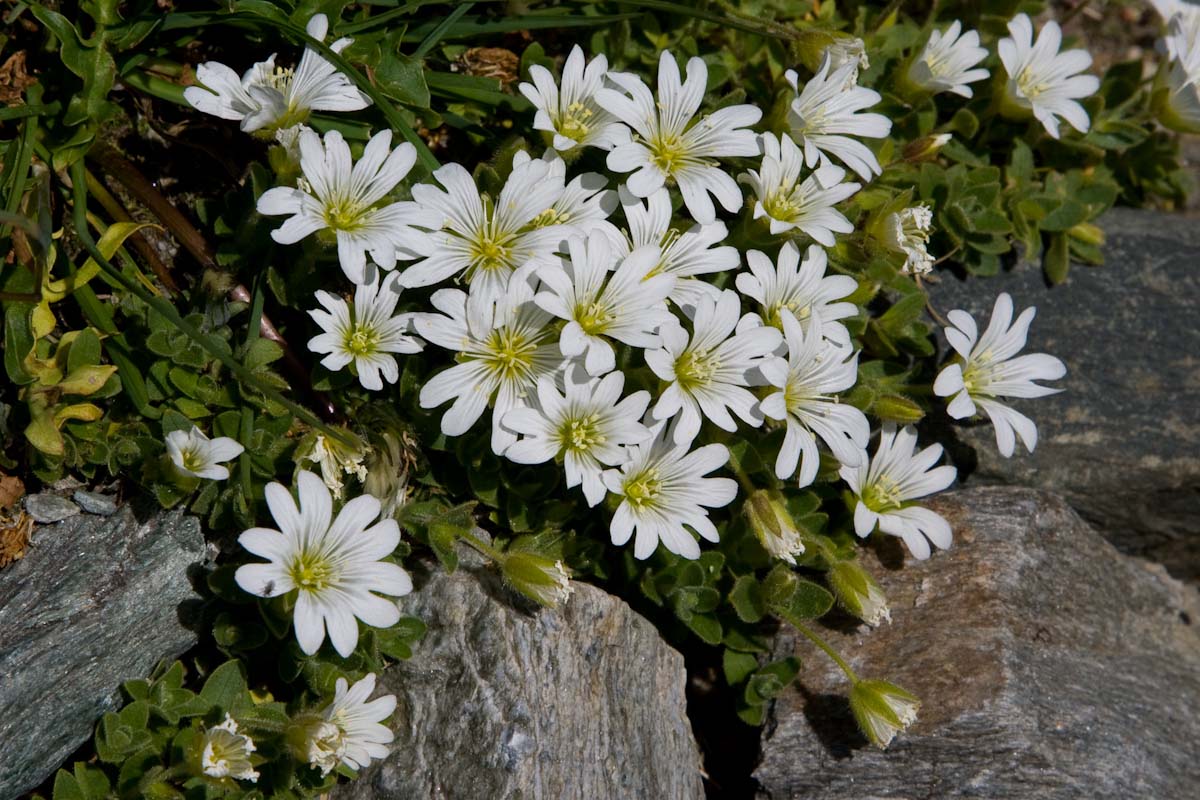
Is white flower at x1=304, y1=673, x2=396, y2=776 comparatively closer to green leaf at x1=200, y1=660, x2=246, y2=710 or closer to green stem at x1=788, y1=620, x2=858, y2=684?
green leaf at x1=200, y1=660, x2=246, y2=710

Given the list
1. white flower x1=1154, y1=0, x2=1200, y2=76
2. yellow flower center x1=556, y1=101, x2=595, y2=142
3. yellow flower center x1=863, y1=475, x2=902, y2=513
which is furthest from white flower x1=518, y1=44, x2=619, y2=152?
white flower x1=1154, y1=0, x2=1200, y2=76

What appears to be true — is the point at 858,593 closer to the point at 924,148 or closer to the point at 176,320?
the point at 924,148

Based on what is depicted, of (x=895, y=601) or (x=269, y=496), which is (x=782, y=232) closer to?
(x=895, y=601)

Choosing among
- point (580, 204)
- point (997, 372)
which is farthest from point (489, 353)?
point (997, 372)

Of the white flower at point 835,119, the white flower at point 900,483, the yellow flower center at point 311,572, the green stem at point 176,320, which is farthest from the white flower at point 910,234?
the yellow flower center at point 311,572

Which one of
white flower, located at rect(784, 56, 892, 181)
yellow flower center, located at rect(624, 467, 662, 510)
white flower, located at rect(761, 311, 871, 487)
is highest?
white flower, located at rect(784, 56, 892, 181)

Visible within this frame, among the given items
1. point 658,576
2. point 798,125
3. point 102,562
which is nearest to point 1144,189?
point 798,125

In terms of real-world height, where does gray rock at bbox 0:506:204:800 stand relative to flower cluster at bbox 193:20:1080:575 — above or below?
below
